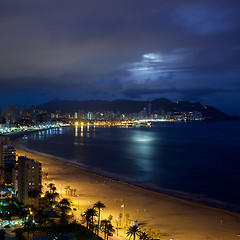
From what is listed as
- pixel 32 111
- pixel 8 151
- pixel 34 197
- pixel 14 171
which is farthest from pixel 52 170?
pixel 32 111

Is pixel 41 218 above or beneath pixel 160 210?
above

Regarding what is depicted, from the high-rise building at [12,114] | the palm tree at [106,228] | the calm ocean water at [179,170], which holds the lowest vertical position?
the calm ocean water at [179,170]

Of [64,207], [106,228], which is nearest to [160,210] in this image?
[106,228]

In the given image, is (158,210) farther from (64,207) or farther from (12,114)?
(12,114)

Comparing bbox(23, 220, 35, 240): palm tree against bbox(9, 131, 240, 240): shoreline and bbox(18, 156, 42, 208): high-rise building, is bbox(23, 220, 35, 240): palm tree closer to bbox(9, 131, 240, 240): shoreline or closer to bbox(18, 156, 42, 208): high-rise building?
bbox(18, 156, 42, 208): high-rise building

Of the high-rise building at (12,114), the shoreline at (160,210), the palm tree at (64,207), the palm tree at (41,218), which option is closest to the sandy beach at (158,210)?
the shoreline at (160,210)

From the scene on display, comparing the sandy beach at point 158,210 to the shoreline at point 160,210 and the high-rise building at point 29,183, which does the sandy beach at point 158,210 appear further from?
the high-rise building at point 29,183

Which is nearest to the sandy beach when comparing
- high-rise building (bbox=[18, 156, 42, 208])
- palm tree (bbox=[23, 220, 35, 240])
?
high-rise building (bbox=[18, 156, 42, 208])
